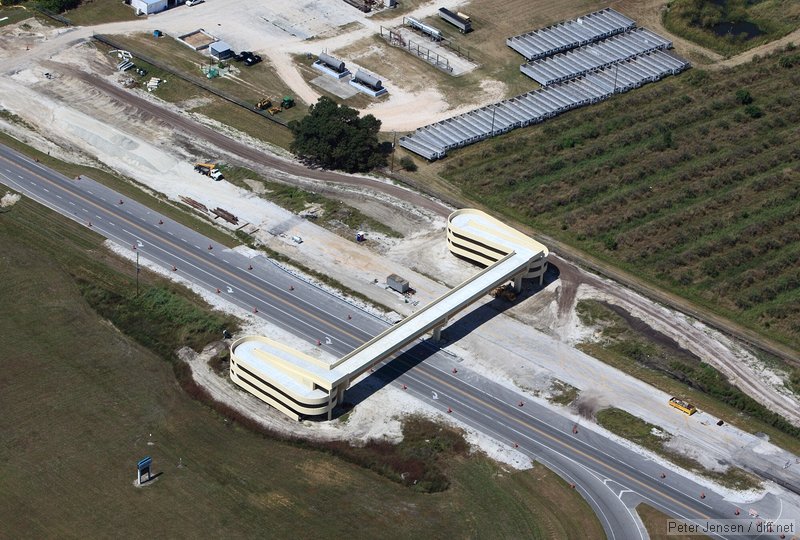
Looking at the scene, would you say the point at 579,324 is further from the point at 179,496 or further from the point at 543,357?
the point at 179,496

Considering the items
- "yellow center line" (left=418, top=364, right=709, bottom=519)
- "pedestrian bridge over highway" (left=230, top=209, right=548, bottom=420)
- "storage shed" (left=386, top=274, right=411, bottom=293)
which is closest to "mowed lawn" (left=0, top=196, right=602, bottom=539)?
"pedestrian bridge over highway" (left=230, top=209, right=548, bottom=420)

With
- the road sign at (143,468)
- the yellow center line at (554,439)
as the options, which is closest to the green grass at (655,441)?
the yellow center line at (554,439)

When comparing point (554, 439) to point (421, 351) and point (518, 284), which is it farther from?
point (518, 284)

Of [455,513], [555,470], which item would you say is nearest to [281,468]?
[455,513]

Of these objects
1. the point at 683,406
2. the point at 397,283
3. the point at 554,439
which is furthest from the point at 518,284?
the point at 683,406

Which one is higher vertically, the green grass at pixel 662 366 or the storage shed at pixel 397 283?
the green grass at pixel 662 366

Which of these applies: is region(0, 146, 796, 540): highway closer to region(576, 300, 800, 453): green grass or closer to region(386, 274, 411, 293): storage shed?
region(386, 274, 411, 293): storage shed

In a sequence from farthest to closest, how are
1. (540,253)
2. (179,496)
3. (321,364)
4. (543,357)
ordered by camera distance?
(540,253), (543,357), (321,364), (179,496)

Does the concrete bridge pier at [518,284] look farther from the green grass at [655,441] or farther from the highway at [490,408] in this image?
the green grass at [655,441]
